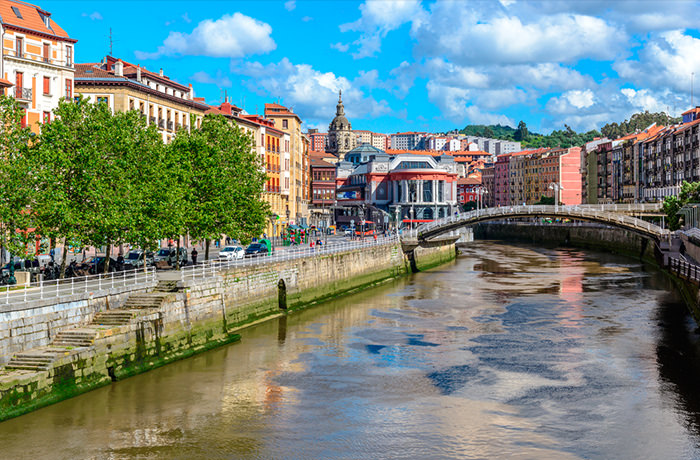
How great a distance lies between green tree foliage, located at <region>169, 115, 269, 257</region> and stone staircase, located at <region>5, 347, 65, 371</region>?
2062 centimetres

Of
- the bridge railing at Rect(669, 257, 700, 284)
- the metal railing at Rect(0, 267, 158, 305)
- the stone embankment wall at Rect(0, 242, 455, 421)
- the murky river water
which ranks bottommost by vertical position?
the murky river water

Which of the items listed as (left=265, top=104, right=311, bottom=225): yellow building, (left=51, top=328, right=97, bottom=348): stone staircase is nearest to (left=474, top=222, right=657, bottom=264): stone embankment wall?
(left=265, top=104, right=311, bottom=225): yellow building

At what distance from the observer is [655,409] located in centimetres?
3162

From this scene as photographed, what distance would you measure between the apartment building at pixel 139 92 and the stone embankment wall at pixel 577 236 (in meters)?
54.6

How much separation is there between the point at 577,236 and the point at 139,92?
88.0m

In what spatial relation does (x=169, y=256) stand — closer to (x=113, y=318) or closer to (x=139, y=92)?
(x=139, y=92)

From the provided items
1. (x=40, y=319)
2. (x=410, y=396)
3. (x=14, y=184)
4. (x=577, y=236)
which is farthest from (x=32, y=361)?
(x=577, y=236)

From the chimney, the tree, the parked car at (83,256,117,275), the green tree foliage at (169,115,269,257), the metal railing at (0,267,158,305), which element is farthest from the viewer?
the chimney

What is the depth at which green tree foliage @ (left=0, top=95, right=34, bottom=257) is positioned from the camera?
36.5 m

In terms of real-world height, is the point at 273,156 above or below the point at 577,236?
above

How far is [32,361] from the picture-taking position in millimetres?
29891

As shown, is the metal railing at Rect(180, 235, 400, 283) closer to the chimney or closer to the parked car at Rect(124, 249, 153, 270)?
the parked car at Rect(124, 249, 153, 270)

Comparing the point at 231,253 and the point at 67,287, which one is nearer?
the point at 67,287

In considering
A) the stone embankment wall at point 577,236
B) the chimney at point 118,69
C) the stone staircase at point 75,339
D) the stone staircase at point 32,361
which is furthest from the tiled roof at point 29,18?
the stone embankment wall at point 577,236
